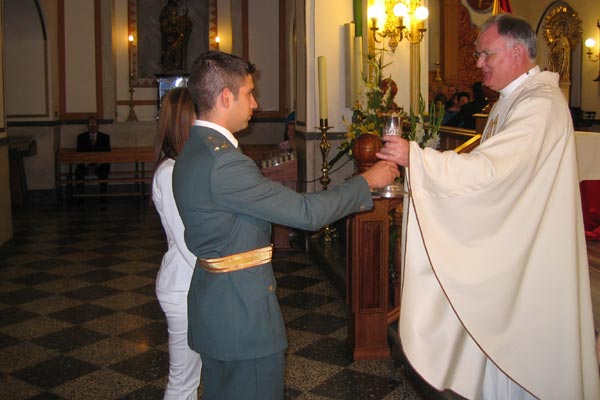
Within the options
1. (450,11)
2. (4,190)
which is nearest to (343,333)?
(4,190)

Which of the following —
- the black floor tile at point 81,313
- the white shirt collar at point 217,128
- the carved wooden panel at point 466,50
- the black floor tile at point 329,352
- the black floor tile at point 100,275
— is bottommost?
the black floor tile at point 329,352

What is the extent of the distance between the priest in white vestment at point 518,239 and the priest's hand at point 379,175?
0.07 m

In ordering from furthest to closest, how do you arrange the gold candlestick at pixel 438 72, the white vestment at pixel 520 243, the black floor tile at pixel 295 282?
the gold candlestick at pixel 438 72 → the black floor tile at pixel 295 282 → the white vestment at pixel 520 243

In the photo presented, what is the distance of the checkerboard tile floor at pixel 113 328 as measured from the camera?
3.61m

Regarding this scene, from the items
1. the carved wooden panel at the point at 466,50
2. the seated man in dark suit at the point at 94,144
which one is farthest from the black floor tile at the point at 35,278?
the carved wooden panel at the point at 466,50

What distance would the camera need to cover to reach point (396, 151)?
2.22m

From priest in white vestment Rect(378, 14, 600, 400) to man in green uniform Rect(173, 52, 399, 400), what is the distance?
35 centimetres

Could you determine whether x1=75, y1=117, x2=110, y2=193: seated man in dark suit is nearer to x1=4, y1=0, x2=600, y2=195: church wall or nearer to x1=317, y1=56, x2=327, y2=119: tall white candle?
x1=4, y1=0, x2=600, y2=195: church wall

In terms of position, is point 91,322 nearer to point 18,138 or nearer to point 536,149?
point 536,149

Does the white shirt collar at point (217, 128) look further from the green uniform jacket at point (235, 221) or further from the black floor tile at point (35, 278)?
the black floor tile at point (35, 278)

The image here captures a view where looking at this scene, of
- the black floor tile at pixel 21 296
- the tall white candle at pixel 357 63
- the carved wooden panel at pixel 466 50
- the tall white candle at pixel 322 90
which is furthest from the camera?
the carved wooden panel at pixel 466 50

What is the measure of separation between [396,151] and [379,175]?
0.47ft

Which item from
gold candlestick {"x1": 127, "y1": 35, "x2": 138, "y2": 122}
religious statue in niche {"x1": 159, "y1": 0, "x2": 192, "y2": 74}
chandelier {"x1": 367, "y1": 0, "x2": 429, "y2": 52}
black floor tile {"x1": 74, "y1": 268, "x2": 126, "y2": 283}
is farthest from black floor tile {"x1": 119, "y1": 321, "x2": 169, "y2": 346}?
religious statue in niche {"x1": 159, "y1": 0, "x2": 192, "y2": 74}

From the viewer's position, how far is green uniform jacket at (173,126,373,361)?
74.7 inches
